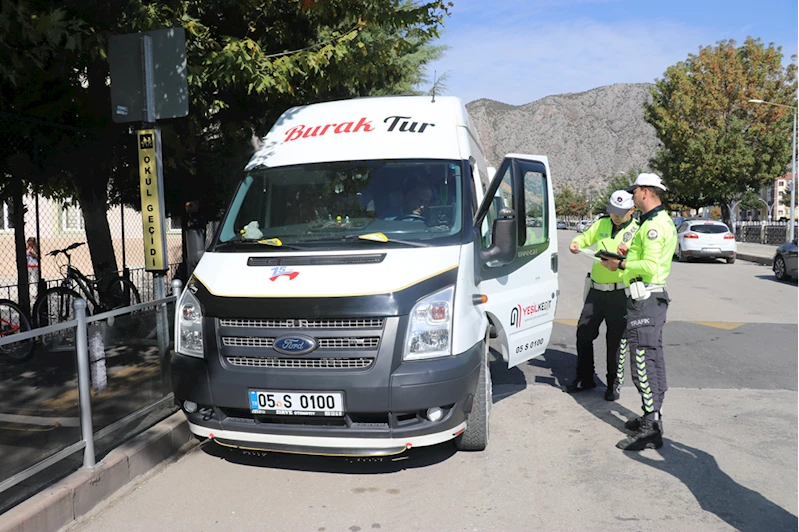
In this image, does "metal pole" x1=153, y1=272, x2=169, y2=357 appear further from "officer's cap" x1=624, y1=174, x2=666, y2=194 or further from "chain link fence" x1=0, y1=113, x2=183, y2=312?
"officer's cap" x1=624, y1=174, x2=666, y2=194

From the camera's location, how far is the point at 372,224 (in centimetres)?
486

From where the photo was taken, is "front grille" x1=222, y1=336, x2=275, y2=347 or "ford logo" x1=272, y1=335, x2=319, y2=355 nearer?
"ford logo" x1=272, y1=335, x2=319, y2=355

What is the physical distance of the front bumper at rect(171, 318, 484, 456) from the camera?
3.93m

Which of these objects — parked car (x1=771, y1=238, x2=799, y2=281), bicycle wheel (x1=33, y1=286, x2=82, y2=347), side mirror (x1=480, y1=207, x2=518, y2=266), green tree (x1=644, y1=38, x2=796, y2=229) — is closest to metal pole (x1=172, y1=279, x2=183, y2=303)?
side mirror (x1=480, y1=207, x2=518, y2=266)

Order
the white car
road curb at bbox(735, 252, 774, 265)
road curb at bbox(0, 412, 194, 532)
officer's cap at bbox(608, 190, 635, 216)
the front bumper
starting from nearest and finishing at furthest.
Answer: road curb at bbox(0, 412, 194, 532) → the front bumper → officer's cap at bbox(608, 190, 635, 216) → the white car → road curb at bbox(735, 252, 774, 265)

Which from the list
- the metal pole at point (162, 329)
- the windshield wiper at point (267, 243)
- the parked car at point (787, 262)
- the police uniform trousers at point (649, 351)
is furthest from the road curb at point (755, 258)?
the metal pole at point (162, 329)

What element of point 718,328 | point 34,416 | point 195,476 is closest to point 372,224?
point 195,476

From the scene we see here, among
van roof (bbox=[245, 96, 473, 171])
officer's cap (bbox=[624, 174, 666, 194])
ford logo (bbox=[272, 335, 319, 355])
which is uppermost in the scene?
van roof (bbox=[245, 96, 473, 171])

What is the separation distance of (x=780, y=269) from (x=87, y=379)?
688 inches

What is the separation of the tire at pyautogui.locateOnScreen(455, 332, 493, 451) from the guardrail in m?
2.31

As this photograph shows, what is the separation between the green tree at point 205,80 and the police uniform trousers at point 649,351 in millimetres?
4231

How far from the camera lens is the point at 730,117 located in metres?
39.3

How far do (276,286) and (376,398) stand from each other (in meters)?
0.92

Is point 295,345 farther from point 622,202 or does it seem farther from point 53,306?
point 53,306
